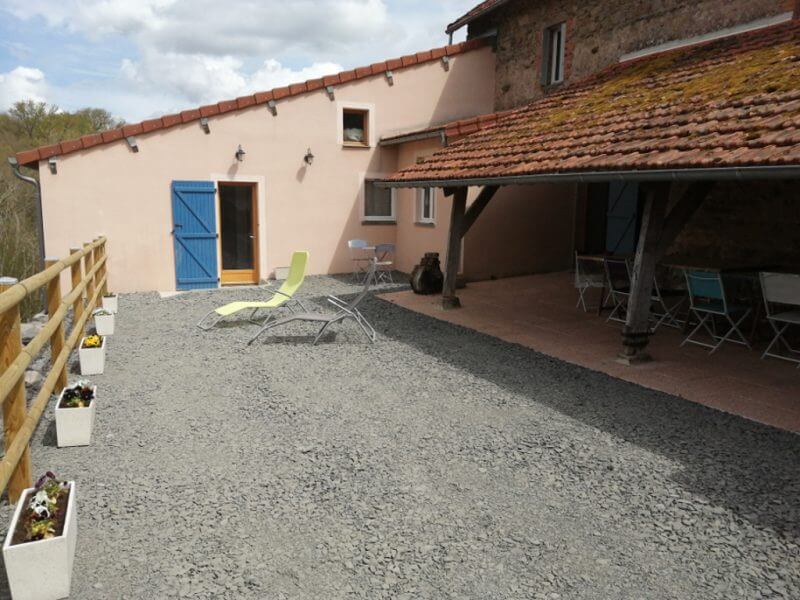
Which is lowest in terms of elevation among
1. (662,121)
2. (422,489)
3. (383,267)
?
(422,489)

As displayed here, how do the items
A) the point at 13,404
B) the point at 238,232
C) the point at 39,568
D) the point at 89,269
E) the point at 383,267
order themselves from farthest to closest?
the point at 383,267
the point at 238,232
the point at 89,269
the point at 13,404
the point at 39,568

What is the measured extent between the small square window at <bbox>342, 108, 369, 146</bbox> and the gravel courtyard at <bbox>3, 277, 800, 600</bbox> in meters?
8.44

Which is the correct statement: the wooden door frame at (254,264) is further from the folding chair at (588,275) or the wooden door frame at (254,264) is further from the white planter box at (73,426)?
the white planter box at (73,426)

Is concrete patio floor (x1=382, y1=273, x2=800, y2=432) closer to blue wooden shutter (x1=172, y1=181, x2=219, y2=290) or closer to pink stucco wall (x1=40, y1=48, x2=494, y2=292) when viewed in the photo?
pink stucco wall (x1=40, y1=48, x2=494, y2=292)

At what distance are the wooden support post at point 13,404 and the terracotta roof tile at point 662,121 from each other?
4696 millimetres

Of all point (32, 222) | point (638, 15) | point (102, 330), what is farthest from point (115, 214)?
point (638, 15)

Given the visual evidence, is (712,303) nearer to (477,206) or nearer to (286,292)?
(477,206)

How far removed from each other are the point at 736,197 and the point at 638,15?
4.28 m

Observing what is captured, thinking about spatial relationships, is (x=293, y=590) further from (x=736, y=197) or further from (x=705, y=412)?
Result: (x=736, y=197)

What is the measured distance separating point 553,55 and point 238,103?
21.6ft

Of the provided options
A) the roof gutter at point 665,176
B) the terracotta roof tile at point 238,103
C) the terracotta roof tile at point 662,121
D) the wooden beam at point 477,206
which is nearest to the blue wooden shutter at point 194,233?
the terracotta roof tile at point 238,103

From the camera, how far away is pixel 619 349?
6.72 metres

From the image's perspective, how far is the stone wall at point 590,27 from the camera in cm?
908

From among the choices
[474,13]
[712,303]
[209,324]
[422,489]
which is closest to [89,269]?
[209,324]
